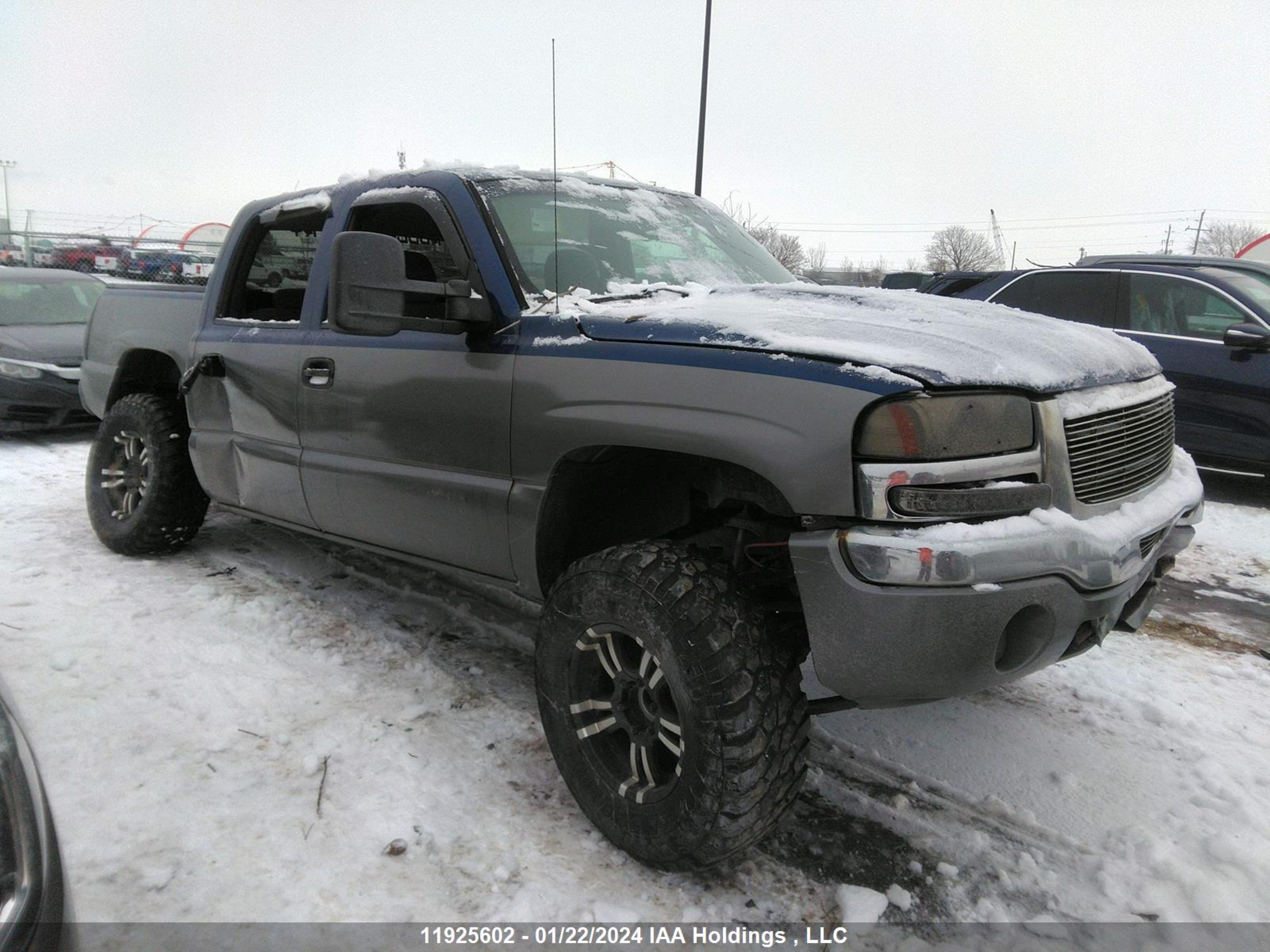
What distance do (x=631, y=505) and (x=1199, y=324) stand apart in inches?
221

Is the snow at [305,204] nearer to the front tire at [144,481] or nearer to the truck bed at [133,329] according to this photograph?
the truck bed at [133,329]

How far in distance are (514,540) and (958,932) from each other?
1.52 m

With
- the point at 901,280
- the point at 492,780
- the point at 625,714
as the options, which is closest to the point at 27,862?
the point at 625,714

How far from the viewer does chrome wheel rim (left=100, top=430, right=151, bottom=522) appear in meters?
4.38

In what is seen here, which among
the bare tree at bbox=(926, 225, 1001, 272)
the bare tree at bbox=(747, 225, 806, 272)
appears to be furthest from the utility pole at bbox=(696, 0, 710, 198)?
the bare tree at bbox=(926, 225, 1001, 272)

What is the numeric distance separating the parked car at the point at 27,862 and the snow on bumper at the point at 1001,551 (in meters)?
1.48

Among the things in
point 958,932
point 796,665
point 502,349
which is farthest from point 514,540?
point 958,932

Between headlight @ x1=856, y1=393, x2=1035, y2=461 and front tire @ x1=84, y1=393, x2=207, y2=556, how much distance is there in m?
3.58

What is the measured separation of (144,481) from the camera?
439 cm

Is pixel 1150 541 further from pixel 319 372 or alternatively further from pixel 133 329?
pixel 133 329

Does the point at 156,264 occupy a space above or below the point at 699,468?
above

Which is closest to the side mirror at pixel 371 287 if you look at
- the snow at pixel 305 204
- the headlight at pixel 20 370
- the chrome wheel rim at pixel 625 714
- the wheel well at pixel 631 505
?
the wheel well at pixel 631 505

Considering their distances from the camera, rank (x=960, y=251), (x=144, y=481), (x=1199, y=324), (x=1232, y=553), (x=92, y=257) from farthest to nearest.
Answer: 1. (x=960, y=251)
2. (x=92, y=257)
3. (x=1199, y=324)
4. (x=1232, y=553)
5. (x=144, y=481)

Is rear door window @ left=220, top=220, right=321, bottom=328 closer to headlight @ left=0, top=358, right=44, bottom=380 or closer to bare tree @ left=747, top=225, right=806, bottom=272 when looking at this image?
headlight @ left=0, top=358, right=44, bottom=380
